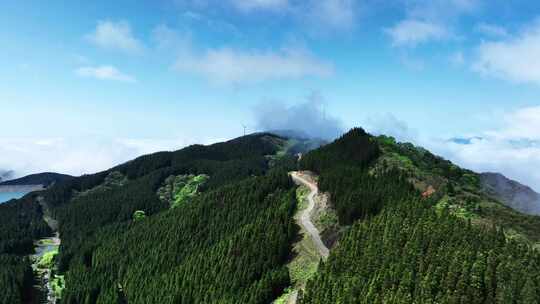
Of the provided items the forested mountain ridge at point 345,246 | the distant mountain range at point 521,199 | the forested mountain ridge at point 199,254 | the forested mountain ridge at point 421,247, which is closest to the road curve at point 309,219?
the forested mountain ridge at point 199,254

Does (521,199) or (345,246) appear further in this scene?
(521,199)

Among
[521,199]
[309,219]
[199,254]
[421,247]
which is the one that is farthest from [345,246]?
[521,199]

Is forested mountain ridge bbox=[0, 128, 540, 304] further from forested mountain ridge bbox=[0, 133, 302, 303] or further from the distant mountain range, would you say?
the distant mountain range

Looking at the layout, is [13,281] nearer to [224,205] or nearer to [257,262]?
[224,205]

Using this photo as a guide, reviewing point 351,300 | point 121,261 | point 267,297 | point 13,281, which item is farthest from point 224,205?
point 351,300

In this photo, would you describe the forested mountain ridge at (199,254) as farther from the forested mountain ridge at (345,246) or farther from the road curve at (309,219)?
the road curve at (309,219)

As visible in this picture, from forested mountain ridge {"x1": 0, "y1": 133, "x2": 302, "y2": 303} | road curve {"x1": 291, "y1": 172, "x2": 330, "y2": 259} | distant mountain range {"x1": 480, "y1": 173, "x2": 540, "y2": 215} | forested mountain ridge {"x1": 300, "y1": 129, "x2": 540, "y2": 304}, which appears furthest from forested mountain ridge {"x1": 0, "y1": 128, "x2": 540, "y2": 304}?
distant mountain range {"x1": 480, "y1": 173, "x2": 540, "y2": 215}

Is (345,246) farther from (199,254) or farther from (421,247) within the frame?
(199,254)

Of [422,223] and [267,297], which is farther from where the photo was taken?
[267,297]
